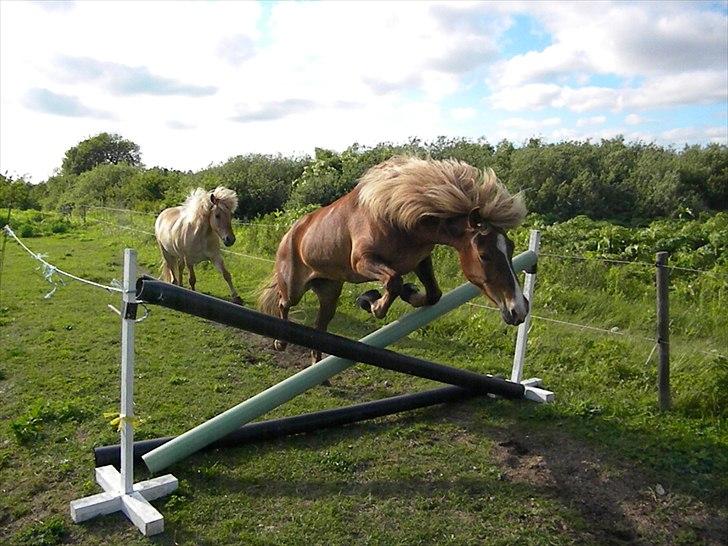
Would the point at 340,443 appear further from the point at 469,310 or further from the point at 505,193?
the point at 469,310

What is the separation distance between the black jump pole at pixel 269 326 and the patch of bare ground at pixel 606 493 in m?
0.87

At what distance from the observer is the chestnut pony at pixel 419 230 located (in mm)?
3225

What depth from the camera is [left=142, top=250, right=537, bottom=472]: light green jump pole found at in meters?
3.72

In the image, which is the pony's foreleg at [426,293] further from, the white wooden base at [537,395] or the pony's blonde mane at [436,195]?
the white wooden base at [537,395]

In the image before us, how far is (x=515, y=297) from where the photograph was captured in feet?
10.2

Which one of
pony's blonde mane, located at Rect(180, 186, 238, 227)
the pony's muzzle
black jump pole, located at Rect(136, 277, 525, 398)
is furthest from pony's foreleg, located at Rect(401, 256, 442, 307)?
pony's blonde mane, located at Rect(180, 186, 238, 227)

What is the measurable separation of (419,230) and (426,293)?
65 centimetres

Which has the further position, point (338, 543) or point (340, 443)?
point (340, 443)

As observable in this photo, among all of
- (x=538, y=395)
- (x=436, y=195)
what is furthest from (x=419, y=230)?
(x=538, y=395)

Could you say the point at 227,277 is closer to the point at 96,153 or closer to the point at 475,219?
the point at 475,219

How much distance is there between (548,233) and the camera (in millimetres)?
10906

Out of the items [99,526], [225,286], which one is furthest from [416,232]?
[225,286]

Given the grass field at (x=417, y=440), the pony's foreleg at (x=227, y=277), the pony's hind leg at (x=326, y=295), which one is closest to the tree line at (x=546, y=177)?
the pony's foreleg at (x=227, y=277)

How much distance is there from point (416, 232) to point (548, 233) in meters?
8.04
